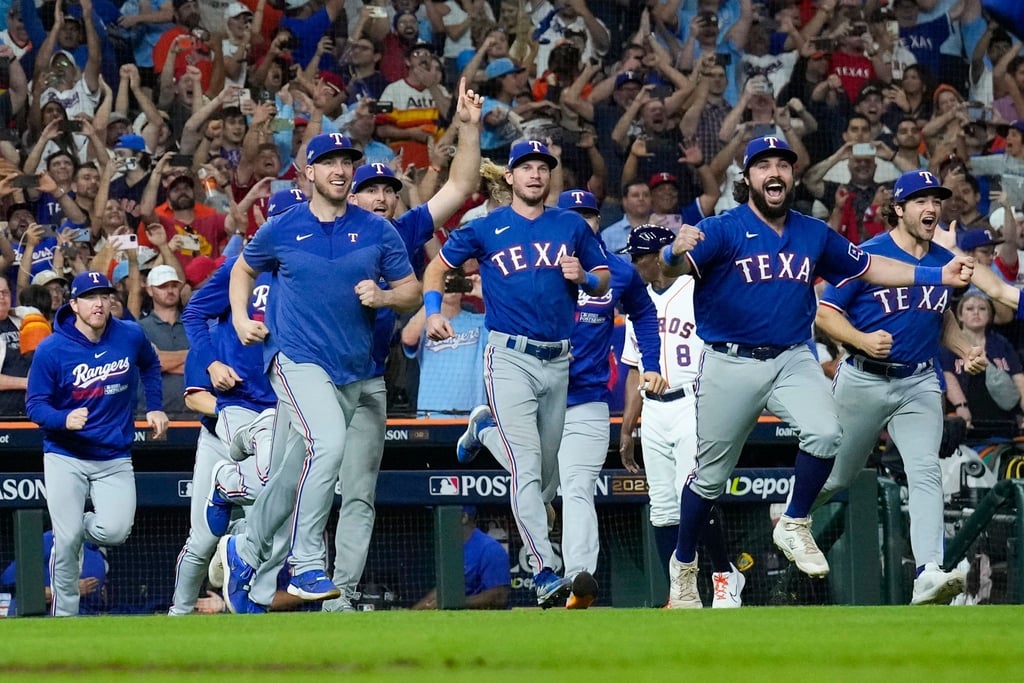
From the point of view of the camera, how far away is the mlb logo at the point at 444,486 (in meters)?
9.91

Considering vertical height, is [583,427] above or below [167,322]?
below

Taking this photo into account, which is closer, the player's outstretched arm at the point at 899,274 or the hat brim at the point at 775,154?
the hat brim at the point at 775,154

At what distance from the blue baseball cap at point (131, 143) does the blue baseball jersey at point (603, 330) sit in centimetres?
514

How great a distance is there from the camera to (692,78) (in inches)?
559

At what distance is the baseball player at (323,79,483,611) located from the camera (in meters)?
7.66

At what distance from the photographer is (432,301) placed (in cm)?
752

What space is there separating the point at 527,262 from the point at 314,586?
1.77 meters

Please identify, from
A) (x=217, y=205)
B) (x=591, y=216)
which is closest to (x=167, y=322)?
(x=217, y=205)

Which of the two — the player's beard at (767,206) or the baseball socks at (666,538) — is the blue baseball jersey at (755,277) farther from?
the baseball socks at (666,538)

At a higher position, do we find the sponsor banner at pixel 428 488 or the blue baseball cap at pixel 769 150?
the blue baseball cap at pixel 769 150

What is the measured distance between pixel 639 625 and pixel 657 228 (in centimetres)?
374

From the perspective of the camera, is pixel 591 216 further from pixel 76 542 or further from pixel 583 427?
pixel 76 542

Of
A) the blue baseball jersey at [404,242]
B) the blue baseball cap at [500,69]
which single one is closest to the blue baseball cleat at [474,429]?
the blue baseball jersey at [404,242]

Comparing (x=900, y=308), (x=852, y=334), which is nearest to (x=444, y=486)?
(x=852, y=334)
